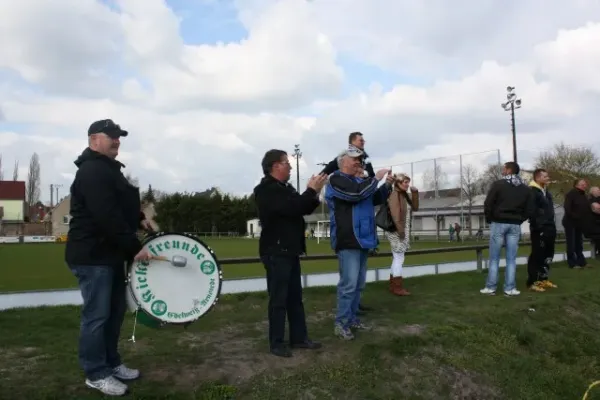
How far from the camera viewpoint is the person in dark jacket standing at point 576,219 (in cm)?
1171

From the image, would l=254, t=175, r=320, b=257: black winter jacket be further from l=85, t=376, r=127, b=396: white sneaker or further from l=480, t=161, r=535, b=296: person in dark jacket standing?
l=480, t=161, r=535, b=296: person in dark jacket standing

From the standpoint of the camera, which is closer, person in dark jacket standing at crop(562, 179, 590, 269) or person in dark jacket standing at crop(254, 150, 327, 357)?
person in dark jacket standing at crop(254, 150, 327, 357)

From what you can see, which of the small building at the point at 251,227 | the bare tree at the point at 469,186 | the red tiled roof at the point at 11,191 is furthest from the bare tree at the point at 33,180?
the bare tree at the point at 469,186

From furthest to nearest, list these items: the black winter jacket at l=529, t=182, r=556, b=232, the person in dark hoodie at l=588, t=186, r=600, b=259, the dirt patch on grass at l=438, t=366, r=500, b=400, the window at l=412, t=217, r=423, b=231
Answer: the window at l=412, t=217, r=423, b=231 → the person in dark hoodie at l=588, t=186, r=600, b=259 → the black winter jacket at l=529, t=182, r=556, b=232 → the dirt patch on grass at l=438, t=366, r=500, b=400

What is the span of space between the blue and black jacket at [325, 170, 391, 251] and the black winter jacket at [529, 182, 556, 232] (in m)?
4.19

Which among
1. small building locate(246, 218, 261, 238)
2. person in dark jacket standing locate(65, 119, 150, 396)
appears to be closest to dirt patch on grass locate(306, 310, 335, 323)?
person in dark jacket standing locate(65, 119, 150, 396)

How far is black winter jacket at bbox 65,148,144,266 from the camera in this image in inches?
151

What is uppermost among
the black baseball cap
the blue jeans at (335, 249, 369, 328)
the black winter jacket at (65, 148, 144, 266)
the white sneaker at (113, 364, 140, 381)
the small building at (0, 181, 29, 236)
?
the small building at (0, 181, 29, 236)

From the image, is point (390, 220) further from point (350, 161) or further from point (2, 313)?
point (2, 313)

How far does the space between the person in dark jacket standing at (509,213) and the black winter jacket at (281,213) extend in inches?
167

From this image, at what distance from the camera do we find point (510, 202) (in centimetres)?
808

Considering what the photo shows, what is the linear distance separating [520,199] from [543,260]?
4.62ft

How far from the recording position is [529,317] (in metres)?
6.73

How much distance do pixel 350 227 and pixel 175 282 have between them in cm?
187
